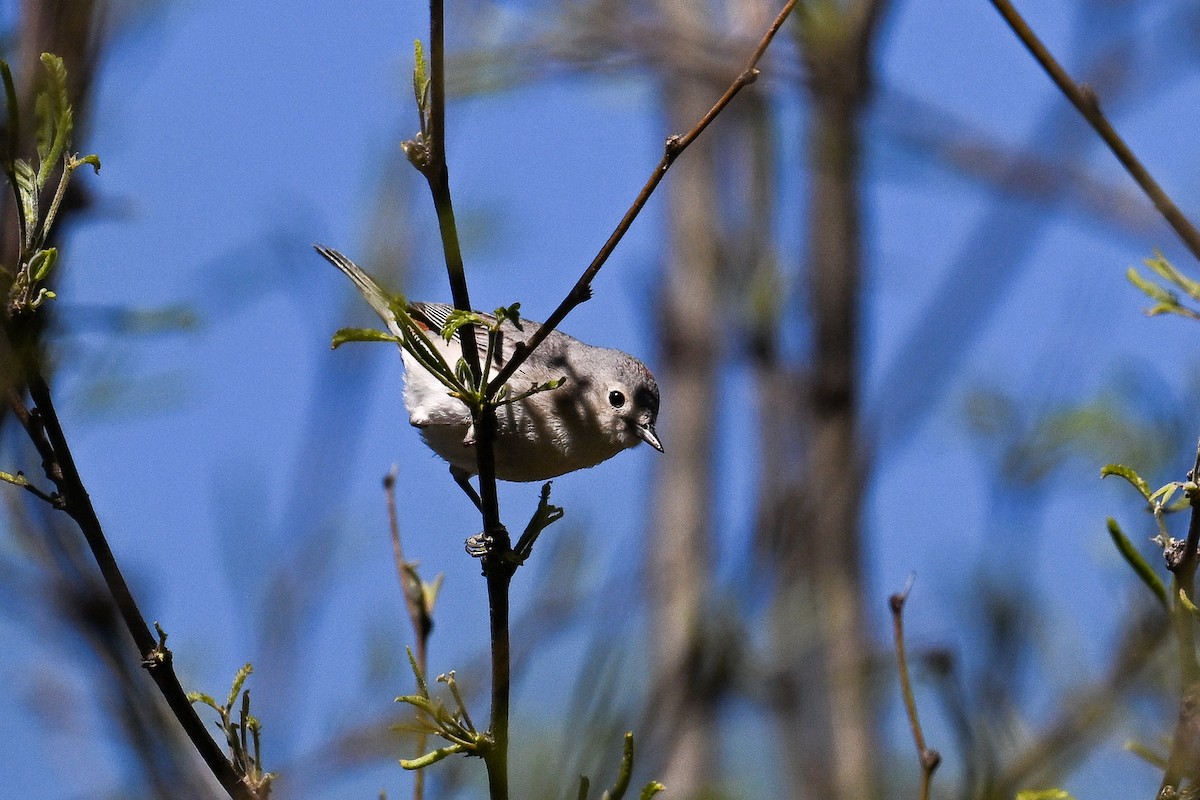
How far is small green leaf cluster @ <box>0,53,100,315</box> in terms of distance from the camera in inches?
73.5

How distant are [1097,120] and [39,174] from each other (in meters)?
1.87

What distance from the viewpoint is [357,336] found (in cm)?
216

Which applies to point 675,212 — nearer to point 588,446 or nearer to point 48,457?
point 588,446

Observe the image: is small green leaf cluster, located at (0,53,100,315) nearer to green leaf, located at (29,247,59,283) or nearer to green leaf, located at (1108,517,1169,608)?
green leaf, located at (29,247,59,283)

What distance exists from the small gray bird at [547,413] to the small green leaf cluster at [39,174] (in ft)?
5.46

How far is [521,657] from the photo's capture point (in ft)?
10.7

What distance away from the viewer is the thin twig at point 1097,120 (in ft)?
6.47

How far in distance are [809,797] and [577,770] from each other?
301 centimetres

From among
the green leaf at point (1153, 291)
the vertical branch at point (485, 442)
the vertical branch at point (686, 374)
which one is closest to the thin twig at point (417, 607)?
the vertical branch at point (485, 442)

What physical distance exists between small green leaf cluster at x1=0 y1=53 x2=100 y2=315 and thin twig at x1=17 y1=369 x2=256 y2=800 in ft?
0.59

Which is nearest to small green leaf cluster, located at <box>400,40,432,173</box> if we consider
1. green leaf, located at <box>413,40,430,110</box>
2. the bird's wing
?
green leaf, located at <box>413,40,430,110</box>

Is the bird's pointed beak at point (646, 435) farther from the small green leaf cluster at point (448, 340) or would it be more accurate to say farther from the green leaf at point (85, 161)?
the green leaf at point (85, 161)

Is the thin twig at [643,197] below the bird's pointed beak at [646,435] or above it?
below

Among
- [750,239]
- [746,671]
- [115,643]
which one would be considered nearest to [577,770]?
[115,643]
